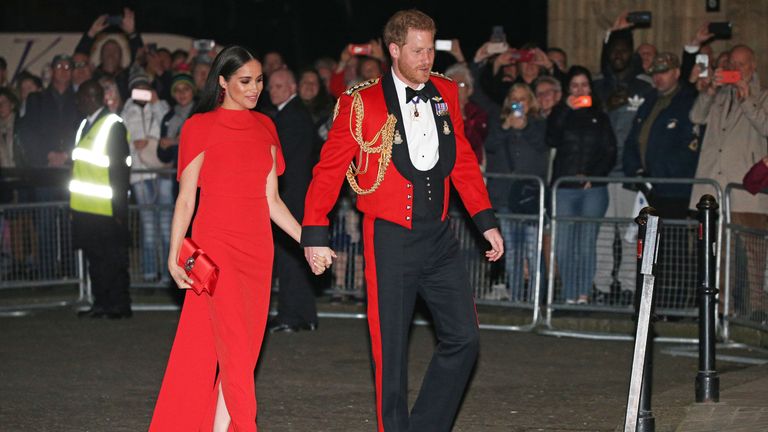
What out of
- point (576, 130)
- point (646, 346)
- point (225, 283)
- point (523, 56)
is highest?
point (523, 56)

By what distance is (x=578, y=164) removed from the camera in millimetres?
12578

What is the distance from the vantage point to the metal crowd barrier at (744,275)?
10883 mm

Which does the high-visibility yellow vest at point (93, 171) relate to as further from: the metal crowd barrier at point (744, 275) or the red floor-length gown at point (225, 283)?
the red floor-length gown at point (225, 283)

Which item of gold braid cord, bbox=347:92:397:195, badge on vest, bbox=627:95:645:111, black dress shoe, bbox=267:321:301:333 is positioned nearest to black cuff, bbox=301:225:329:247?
gold braid cord, bbox=347:92:397:195

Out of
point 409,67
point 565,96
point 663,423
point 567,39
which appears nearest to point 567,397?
point 663,423

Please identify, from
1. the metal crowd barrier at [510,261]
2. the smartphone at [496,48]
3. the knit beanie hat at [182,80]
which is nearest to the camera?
the metal crowd barrier at [510,261]

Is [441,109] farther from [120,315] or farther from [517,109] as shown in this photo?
[120,315]

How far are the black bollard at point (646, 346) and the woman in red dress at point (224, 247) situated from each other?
5.61 feet

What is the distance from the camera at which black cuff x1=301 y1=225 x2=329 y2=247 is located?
22.5 feet

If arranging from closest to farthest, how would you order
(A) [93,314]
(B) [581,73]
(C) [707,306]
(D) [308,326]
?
(C) [707,306]
(D) [308,326]
(A) [93,314]
(B) [581,73]

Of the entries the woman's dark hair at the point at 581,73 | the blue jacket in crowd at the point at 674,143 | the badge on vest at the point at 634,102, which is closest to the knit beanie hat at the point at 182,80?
the woman's dark hair at the point at 581,73

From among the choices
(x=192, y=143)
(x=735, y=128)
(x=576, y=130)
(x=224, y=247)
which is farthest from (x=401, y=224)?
(x=576, y=130)

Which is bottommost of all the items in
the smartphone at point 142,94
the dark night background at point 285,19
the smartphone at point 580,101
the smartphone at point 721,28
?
the smartphone at point 580,101

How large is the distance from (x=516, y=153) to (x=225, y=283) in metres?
6.52
